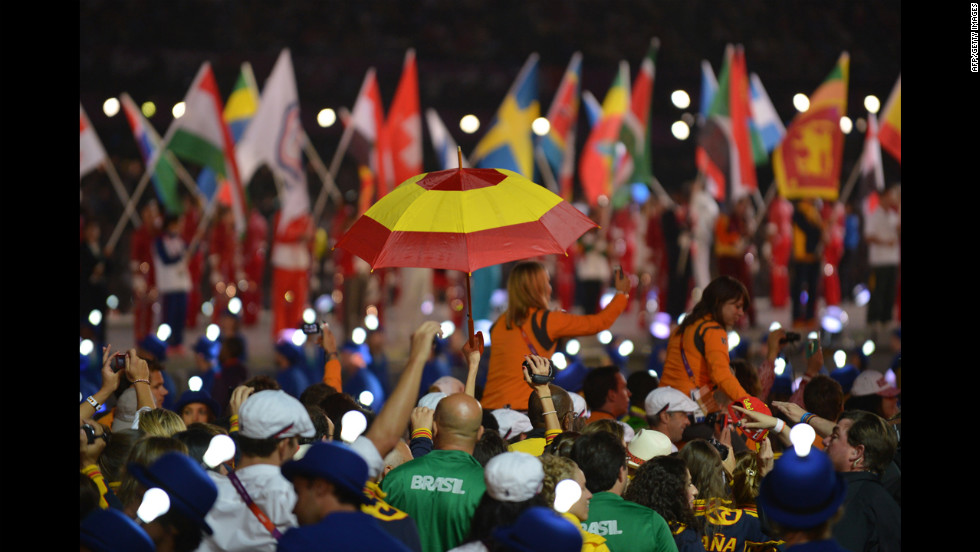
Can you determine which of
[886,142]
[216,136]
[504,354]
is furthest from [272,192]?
[504,354]

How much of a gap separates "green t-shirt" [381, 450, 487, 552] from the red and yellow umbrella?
1.44 m

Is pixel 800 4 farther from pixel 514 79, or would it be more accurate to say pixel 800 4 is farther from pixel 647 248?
pixel 647 248

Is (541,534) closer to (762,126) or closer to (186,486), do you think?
(186,486)

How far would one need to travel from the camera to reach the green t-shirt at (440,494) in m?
4.50

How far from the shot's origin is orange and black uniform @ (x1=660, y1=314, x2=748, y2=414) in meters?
6.68

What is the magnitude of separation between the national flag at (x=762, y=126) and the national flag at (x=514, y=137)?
343 cm

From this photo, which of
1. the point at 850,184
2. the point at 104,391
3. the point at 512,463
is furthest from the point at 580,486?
the point at 850,184

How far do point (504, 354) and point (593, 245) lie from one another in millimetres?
11081

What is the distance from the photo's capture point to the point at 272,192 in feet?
→ 88.6

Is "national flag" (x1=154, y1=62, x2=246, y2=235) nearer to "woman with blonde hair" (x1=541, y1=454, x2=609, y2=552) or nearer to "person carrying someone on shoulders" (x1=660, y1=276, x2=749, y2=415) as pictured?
"person carrying someone on shoulders" (x1=660, y1=276, x2=749, y2=415)

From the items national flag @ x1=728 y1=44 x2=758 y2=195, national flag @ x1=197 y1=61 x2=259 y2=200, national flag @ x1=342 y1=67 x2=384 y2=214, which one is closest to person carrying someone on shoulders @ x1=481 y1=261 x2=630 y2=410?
national flag @ x1=342 y1=67 x2=384 y2=214

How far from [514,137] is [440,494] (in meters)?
12.4

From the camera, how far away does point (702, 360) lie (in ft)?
22.6

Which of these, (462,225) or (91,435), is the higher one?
(462,225)
